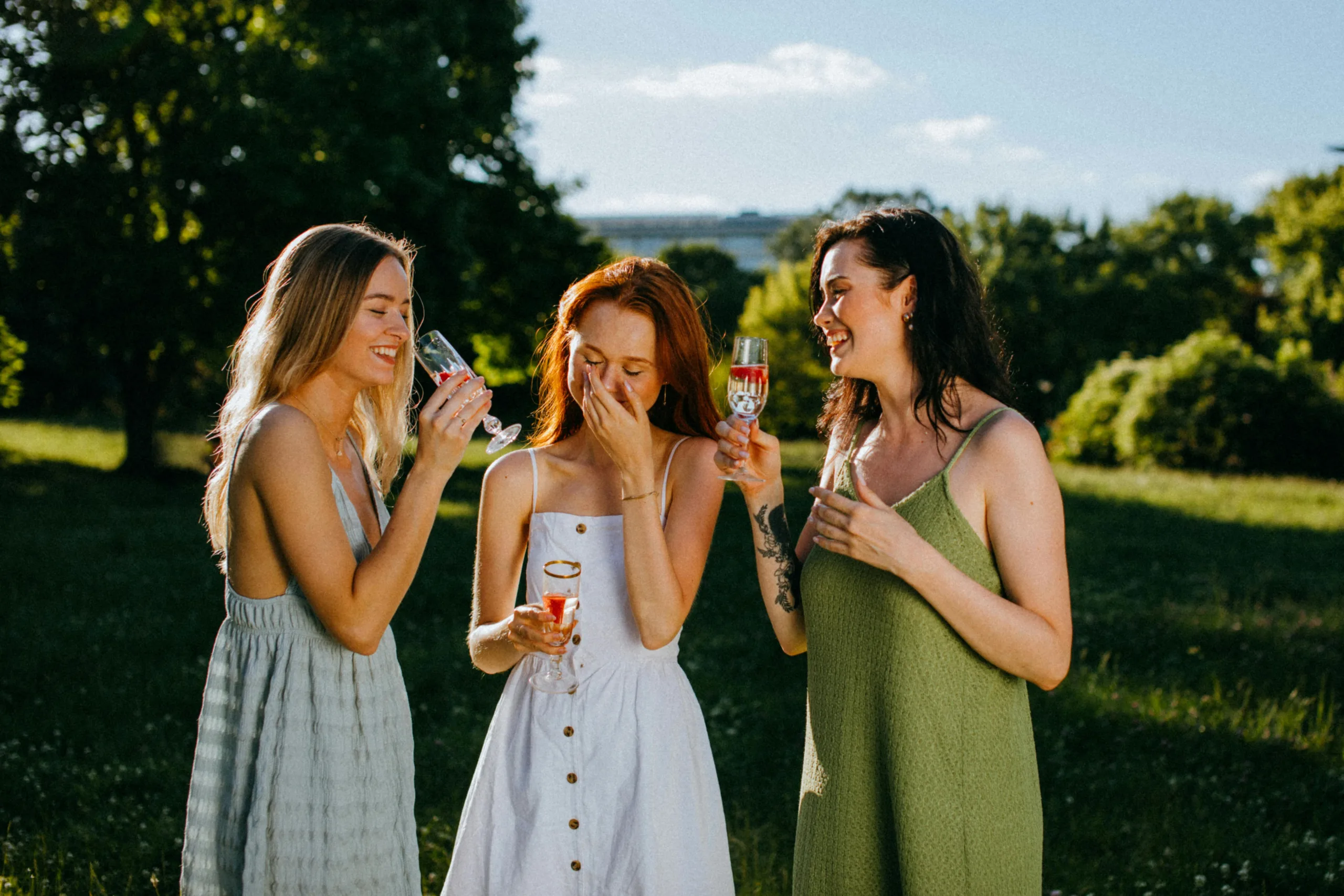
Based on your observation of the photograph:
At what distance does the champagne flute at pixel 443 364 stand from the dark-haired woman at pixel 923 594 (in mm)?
634

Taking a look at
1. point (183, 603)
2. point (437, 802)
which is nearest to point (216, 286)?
point (183, 603)

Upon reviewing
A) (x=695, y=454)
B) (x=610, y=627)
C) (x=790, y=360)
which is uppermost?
(x=695, y=454)

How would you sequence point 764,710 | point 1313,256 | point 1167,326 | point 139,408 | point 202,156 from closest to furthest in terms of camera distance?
point 764,710 → point 202,156 → point 139,408 → point 1313,256 → point 1167,326

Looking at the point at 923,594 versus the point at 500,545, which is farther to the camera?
the point at 500,545

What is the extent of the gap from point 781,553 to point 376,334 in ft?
4.41

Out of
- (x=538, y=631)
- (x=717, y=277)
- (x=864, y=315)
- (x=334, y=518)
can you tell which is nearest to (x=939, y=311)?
(x=864, y=315)

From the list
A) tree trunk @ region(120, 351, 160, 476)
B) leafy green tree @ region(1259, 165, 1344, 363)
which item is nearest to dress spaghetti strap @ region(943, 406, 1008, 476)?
tree trunk @ region(120, 351, 160, 476)

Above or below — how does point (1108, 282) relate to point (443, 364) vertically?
above

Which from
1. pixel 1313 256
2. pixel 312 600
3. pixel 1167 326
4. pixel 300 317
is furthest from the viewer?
pixel 1167 326

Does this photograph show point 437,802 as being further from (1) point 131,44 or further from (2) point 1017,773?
(1) point 131,44

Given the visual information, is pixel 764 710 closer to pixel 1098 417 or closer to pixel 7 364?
pixel 7 364

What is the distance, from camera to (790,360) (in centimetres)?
3972

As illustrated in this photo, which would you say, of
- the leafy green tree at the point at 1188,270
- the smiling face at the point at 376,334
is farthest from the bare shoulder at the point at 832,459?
the leafy green tree at the point at 1188,270

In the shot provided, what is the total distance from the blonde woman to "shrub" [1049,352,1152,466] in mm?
27952
